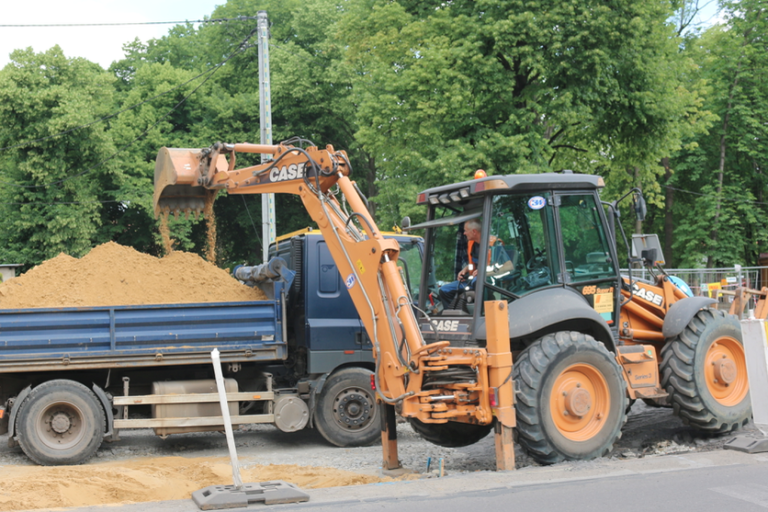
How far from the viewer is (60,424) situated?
856cm

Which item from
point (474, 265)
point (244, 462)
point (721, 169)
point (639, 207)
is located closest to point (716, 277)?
point (721, 169)

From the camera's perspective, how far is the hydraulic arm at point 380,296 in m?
6.45

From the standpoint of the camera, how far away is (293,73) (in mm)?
31469

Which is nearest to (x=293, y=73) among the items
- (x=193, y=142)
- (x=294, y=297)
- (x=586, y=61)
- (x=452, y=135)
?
(x=193, y=142)

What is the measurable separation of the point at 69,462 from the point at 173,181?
3474mm

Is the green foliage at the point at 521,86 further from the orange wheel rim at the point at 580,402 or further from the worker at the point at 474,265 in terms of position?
the orange wheel rim at the point at 580,402

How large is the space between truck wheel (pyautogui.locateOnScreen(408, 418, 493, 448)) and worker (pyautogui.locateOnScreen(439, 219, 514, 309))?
131cm

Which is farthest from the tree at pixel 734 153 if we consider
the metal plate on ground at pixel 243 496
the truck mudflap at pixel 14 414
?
the metal plate on ground at pixel 243 496

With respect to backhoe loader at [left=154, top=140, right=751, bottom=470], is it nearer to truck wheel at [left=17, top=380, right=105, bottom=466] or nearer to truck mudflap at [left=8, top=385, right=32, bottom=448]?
truck wheel at [left=17, top=380, right=105, bottom=466]

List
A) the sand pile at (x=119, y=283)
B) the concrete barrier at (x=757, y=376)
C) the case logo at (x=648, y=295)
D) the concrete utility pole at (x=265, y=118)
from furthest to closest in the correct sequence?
the concrete utility pole at (x=265, y=118) < the sand pile at (x=119, y=283) < the case logo at (x=648, y=295) < the concrete barrier at (x=757, y=376)

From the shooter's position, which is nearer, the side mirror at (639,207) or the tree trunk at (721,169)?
the side mirror at (639,207)

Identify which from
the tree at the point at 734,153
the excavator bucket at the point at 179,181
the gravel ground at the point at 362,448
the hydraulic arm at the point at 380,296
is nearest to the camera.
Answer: the hydraulic arm at the point at 380,296

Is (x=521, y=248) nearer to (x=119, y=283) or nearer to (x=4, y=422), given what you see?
(x=119, y=283)

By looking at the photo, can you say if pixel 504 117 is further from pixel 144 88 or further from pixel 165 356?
pixel 144 88
